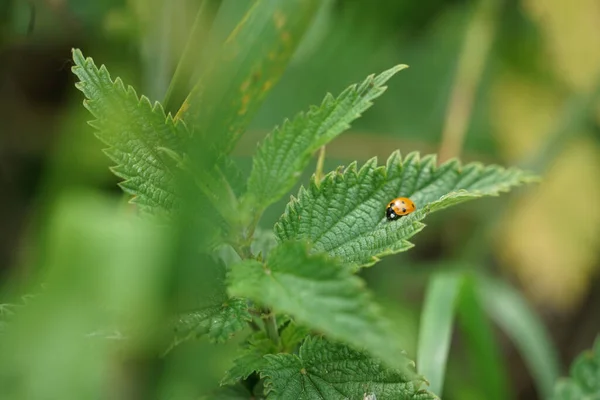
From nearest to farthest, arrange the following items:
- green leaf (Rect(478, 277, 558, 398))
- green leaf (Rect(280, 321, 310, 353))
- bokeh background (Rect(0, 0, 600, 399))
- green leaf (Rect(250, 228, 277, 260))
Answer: green leaf (Rect(280, 321, 310, 353)), green leaf (Rect(250, 228, 277, 260)), green leaf (Rect(478, 277, 558, 398)), bokeh background (Rect(0, 0, 600, 399))

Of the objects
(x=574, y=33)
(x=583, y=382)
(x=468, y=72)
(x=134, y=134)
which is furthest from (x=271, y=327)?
(x=574, y=33)

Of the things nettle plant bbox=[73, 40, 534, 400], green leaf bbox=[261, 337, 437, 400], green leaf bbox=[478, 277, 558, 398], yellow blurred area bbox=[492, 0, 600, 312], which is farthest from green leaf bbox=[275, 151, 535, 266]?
yellow blurred area bbox=[492, 0, 600, 312]

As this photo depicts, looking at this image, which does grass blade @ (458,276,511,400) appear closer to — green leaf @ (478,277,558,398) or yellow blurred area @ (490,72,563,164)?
green leaf @ (478,277,558,398)

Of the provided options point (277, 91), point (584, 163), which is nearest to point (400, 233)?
point (277, 91)

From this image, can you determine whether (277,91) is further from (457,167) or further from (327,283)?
(327,283)

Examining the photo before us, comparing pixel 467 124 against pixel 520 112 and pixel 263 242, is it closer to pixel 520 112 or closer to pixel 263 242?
pixel 520 112

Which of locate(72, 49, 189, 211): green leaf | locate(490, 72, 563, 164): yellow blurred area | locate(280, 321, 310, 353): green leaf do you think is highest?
locate(490, 72, 563, 164): yellow blurred area
